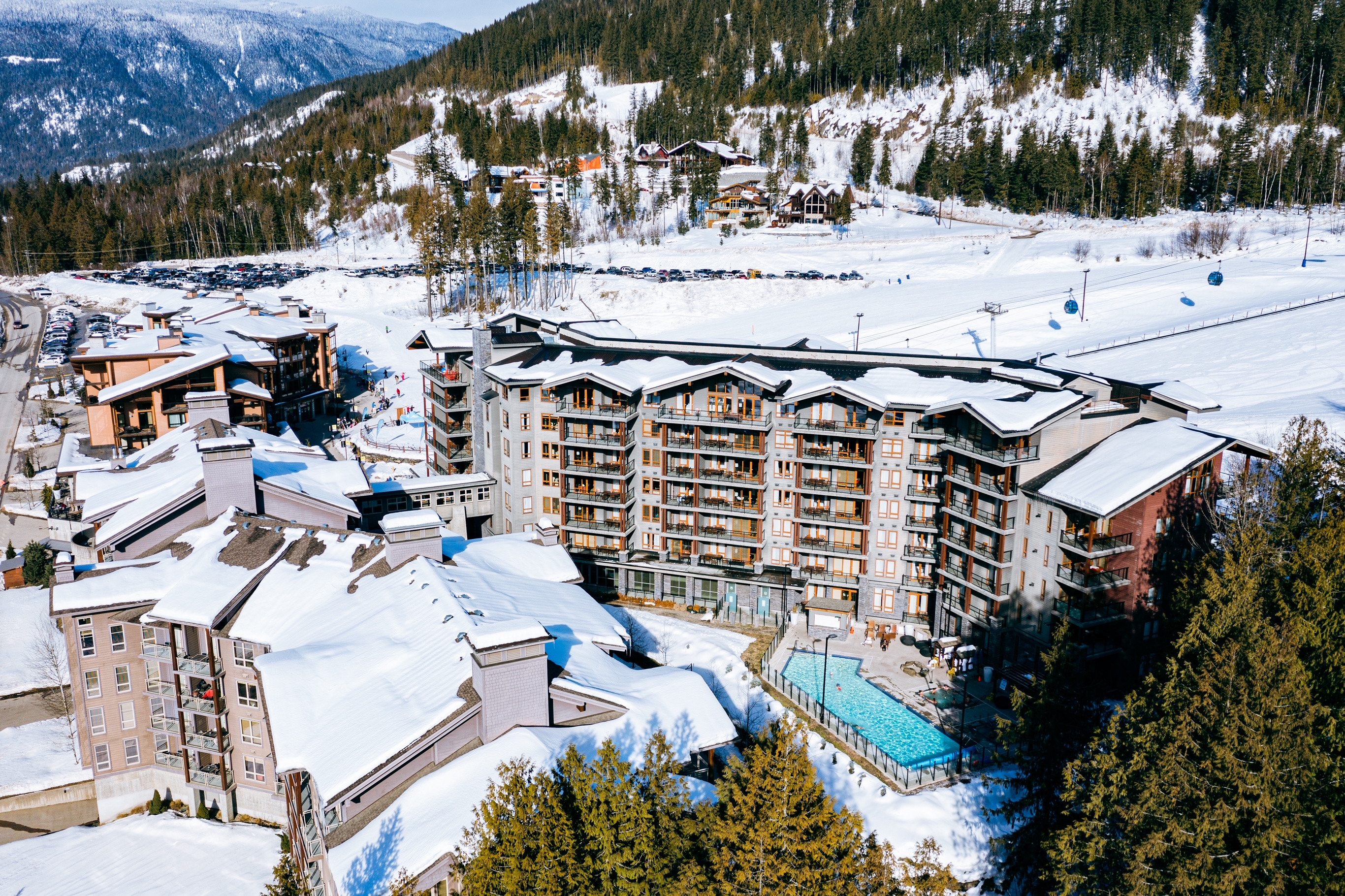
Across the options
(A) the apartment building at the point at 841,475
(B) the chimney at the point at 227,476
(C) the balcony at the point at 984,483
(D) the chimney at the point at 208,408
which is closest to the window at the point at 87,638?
(B) the chimney at the point at 227,476

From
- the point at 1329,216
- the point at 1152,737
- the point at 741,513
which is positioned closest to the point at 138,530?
the point at 741,513

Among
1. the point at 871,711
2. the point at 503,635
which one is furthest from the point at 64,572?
the point at 871,711

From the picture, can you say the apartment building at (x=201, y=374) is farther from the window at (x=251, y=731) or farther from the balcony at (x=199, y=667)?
the window at (x=251, y=731)

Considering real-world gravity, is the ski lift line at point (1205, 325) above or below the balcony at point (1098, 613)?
above

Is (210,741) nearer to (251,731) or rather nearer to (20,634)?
(251,731)

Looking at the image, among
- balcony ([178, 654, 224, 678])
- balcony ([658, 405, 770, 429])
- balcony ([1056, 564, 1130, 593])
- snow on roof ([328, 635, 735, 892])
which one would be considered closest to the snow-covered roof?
balcony ([1056, 564, 1130, 593])

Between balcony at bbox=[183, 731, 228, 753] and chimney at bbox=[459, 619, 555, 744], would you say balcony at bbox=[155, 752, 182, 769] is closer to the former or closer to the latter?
balcony at bbox=[183, 731, 228, 753]
